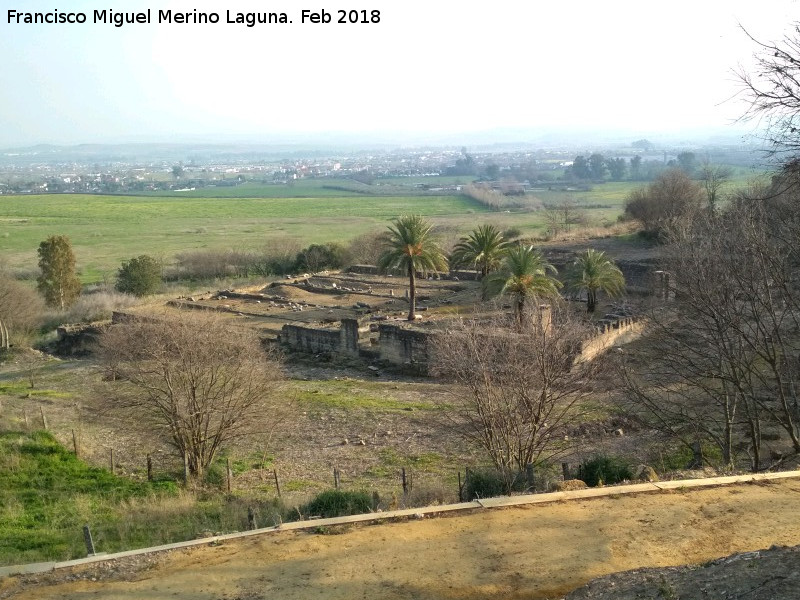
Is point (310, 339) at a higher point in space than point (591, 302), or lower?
lower

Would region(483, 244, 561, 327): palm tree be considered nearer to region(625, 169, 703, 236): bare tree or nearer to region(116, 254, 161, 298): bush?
region(625, 169, 703, 236): bare tree

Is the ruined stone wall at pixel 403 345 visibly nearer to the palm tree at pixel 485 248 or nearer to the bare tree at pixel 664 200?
the palm tree at pixel 485 248

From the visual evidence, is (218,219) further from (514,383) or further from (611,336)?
(514,383)

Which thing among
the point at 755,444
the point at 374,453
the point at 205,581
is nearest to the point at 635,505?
the point at 755,444

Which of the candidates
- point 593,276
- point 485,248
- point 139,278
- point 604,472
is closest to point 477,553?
point 604,472

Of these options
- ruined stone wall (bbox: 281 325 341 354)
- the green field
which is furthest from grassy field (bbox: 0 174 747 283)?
ruined stone wall (bbox: 281 325 341 354)

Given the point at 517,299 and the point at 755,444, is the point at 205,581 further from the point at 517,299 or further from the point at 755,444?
the point at 517,299

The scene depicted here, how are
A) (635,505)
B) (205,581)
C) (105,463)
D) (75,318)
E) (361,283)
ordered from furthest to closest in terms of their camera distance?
(361,283) → (75,318) → (105,463) → (635,505) → (205,581)
